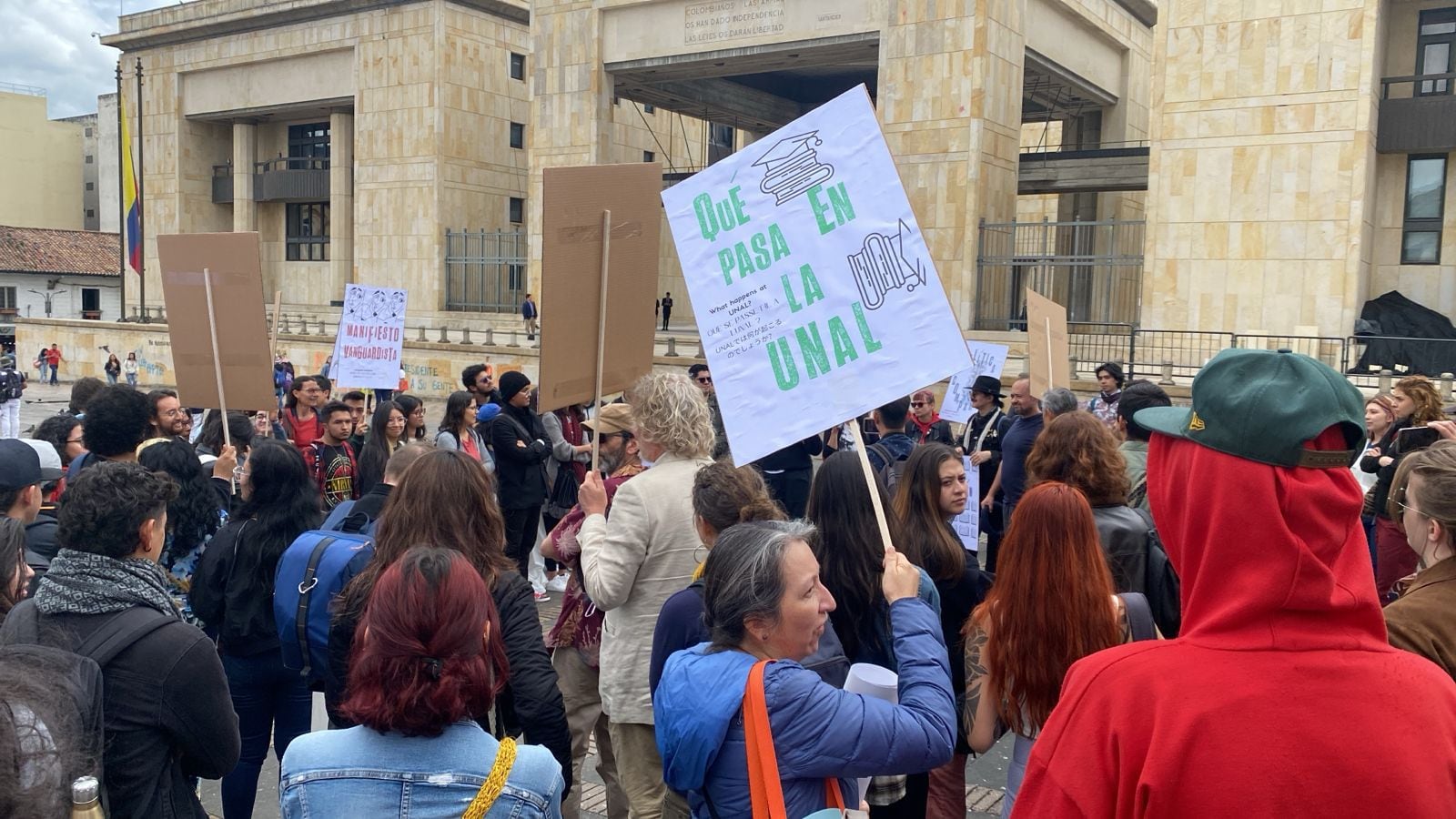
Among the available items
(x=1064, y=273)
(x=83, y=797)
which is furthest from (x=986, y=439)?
(x=1064, y=273)

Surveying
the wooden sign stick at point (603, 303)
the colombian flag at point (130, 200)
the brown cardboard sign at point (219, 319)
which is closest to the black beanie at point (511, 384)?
the brown cardboard sign at point (219, 319)

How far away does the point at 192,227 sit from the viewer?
153ft

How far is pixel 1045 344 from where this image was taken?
9.22m

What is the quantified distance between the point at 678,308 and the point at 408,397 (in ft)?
111

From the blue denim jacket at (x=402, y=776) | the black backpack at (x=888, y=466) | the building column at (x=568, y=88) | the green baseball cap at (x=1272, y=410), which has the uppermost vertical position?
the building column at (x=568, y=88)

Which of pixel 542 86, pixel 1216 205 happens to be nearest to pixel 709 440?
pixel 1216 205

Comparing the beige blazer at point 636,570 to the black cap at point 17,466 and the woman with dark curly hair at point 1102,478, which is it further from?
the black cap at point 17,466

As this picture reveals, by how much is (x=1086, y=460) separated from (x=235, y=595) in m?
3.30

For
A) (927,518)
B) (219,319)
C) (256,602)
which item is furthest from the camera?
(219,319)

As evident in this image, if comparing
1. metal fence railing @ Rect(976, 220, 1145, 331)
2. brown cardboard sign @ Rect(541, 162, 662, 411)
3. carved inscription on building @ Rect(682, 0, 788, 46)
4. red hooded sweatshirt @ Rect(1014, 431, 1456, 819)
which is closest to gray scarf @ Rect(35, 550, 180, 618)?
brown cardboard sign @ Rect(541, 162, 662, 411)

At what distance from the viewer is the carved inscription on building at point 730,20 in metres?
27.6

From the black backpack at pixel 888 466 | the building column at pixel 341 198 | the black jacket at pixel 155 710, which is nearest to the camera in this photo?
the black jacket at pixel 155 710

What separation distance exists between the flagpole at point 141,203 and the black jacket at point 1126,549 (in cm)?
4271

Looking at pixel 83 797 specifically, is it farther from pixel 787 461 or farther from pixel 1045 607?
pixel 787 461
